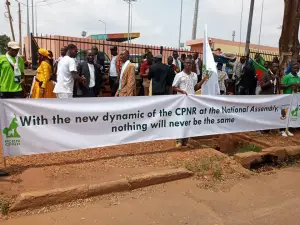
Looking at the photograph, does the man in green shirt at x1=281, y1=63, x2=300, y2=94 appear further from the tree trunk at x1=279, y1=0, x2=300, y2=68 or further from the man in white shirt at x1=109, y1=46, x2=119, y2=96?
the man in white shirt at x1=109, y1=46, x2=119, y2=96

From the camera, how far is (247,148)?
6859mm

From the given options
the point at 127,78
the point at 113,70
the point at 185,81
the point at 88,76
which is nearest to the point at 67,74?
the point at 88,76

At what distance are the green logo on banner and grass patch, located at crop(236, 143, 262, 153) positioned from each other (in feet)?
15.1

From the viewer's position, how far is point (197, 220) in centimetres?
359

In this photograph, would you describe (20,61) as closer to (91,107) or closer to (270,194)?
(91,107)

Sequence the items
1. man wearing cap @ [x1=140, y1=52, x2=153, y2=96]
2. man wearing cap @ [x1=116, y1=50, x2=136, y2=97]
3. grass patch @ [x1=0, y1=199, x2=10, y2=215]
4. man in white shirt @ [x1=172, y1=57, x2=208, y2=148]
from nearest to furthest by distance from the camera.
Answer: grass patch @ [x1=0, y1=199, x2=10, y2=215], man in white shirt @ [x1=172, y1=57, x2=208, y2=148], man wearing cap @ [x1=116, y1=50, x2=136, y2=97], man wearing cap @ [x1=140, y1=52, x2=153, y2=96]

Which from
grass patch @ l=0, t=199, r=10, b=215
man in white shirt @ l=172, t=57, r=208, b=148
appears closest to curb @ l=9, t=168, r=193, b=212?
grass patch @ l=0, t=199, r=10, b=215

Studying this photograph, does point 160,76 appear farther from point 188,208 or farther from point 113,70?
point 188,208

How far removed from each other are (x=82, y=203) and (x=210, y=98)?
3.19 meters

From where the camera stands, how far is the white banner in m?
4.27

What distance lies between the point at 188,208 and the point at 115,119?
186 cm

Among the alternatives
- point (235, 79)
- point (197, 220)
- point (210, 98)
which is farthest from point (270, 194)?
point (235, 79)

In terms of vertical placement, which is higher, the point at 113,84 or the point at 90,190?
the point at 113,84

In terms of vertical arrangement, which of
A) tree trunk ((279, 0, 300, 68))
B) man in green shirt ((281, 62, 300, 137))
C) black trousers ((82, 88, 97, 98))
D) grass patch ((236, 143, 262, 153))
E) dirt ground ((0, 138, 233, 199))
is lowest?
grass patch ((236, 143, 262, 153))
